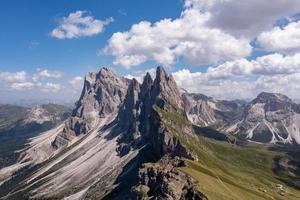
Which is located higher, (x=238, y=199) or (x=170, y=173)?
(x=170, y=173)

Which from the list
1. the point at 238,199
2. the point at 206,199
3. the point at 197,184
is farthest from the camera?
the point at 238,199

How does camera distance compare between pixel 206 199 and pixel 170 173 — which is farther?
pixel 170 173

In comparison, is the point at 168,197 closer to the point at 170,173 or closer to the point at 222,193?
the point at 170,173

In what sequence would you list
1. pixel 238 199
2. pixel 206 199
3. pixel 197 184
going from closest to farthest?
pixel 206 199
pixel 197 184
pixel 238 199

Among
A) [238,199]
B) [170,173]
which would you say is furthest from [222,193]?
[170,173]

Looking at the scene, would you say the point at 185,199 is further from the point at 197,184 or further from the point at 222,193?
the point at 222,193

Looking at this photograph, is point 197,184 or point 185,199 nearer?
point 185,199

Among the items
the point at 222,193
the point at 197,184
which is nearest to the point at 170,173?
the point at 197,184
